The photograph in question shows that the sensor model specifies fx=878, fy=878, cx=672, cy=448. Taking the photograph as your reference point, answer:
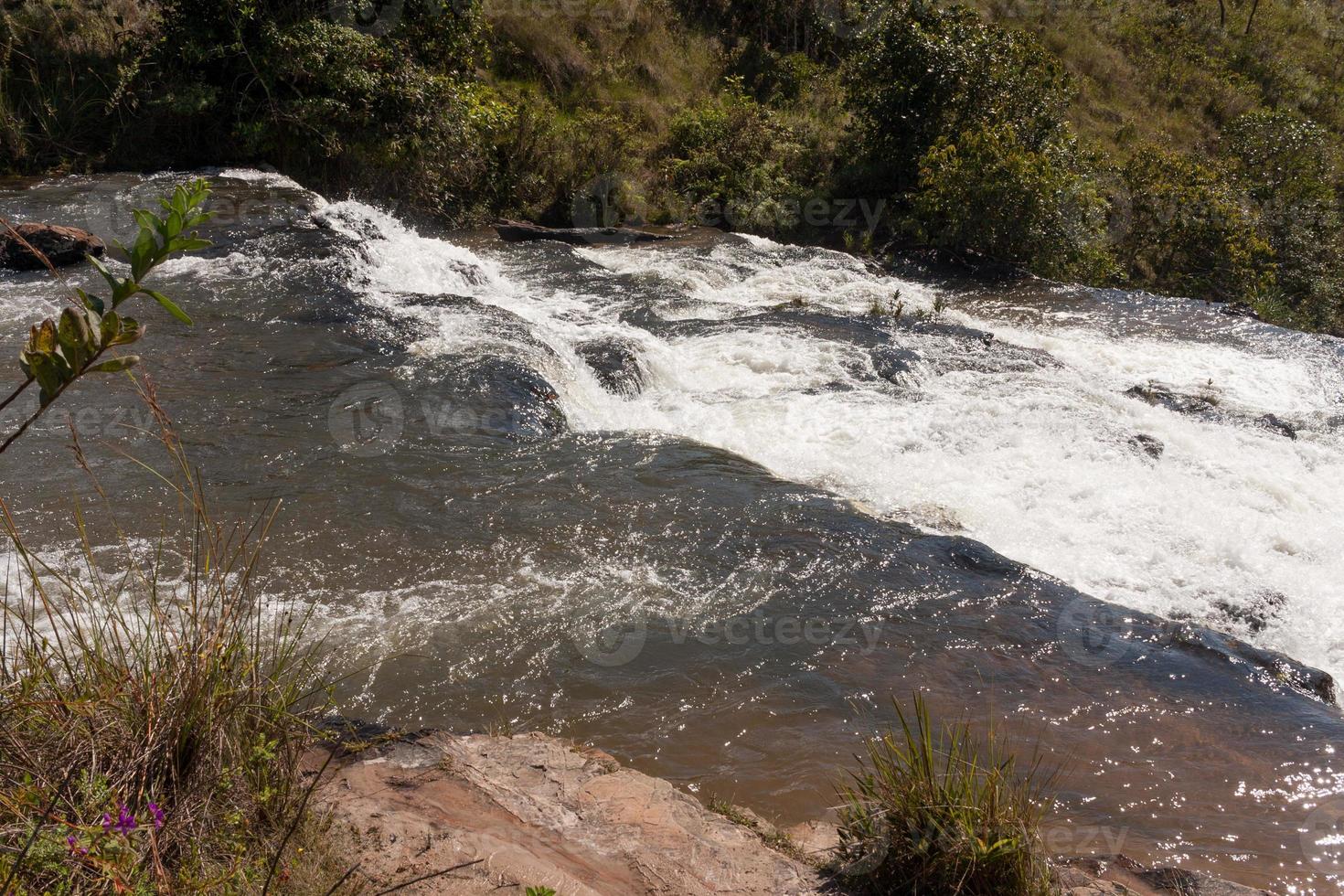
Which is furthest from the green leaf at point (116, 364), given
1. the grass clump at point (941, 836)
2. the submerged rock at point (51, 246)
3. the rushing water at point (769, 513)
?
the submerged rock at point (51, 246)

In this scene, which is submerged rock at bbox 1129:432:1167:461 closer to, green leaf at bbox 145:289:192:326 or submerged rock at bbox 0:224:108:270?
green leaf at bbox 145:289:192:326

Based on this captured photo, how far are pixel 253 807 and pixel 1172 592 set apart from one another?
5.19 m

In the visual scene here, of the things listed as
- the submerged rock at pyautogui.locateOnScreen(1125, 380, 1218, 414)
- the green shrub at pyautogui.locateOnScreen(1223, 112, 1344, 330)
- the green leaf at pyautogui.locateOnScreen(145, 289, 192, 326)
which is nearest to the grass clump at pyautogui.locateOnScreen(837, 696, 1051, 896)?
the green leaf at pyautogui.locateOnScreen(145, 289, 192, 326)

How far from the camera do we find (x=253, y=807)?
2.20 metres

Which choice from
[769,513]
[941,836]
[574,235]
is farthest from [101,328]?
[574,235]

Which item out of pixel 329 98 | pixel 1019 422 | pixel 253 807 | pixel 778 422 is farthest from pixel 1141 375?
pixel 329 98

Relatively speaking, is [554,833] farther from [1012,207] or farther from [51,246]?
[1012,207]

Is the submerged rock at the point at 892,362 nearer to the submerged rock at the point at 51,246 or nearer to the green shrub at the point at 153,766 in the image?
the green shrub at the point at 153,766

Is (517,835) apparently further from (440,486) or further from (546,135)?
(546,135)

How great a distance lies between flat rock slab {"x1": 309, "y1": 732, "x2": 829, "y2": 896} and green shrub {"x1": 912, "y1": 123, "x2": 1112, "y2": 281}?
1178cm

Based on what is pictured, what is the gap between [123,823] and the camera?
1.88 meters

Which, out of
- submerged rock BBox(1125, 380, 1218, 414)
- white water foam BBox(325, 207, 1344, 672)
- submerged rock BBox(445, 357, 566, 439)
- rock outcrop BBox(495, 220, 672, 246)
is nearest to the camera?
white water foam BBox(325, 207, 1344, 672)

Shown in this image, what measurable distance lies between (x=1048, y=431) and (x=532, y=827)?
19.7 feet

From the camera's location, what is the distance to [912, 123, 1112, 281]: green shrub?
41.5 feet
